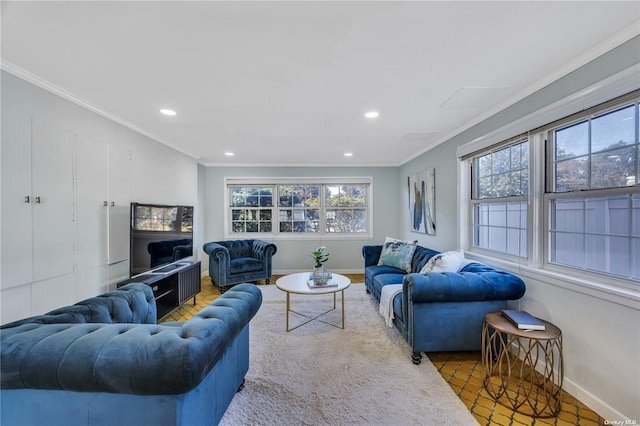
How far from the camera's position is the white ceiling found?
1.38 metres

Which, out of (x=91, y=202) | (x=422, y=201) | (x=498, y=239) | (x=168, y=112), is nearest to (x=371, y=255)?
(x=422, y=201)

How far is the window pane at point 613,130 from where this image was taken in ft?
5.39

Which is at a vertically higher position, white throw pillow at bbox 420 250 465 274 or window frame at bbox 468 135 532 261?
window frame at bbox 468 135 532 261

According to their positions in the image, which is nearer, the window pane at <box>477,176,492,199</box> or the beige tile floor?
the beige tile floor

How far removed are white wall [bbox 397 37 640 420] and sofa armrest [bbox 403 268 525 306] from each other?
0.19 meters

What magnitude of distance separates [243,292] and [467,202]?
2866 millimetres

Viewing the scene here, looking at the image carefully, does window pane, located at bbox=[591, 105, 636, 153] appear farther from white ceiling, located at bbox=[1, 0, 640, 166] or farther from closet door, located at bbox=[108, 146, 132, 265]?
closet door, located at bbox=[108, 146, 132, 265]

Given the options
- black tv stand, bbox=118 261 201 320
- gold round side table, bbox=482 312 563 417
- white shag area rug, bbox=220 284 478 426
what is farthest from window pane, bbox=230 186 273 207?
gold round side table, bbox=482 312 563 417

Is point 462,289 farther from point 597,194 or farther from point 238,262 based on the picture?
point 238,262

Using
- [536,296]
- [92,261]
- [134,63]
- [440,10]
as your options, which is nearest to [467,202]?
[536,296]

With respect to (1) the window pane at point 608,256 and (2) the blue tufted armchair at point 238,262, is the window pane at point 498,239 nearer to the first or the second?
(1) the window pane at point 608,256

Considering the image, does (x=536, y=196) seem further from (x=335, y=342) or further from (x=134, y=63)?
(x=134, y=63)

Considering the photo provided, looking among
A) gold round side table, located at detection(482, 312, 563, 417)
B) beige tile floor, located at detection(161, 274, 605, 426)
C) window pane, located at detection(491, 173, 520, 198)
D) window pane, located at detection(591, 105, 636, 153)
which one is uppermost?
window pane, located at detection(591, 105, 636, 153)

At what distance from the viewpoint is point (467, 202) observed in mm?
3266
